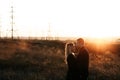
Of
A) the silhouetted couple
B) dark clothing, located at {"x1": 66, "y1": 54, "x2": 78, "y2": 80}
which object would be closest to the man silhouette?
the silhouetted couple

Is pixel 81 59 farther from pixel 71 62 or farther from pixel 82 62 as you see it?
pixel 71 62

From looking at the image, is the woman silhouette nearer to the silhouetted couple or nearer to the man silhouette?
the silhouetted couple

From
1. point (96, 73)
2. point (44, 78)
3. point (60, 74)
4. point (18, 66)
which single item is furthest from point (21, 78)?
point (18, 66)

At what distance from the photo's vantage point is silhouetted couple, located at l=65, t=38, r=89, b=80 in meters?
10.1

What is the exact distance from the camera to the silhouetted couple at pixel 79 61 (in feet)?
33.0

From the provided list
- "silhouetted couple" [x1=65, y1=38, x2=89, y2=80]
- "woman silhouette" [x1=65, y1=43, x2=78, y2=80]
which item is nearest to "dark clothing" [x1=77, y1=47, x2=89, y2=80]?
"silhouetted couple" [x1=65, y1=38, x2=89, y2=80]

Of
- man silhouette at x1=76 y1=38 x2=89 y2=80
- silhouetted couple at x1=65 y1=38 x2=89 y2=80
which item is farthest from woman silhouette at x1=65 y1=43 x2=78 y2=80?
man silhouette at x1=76 y1=38 x2=89 y2=80

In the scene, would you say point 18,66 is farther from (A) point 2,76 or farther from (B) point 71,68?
(B) point 71,68

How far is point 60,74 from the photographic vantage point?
764 inches

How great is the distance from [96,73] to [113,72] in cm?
96

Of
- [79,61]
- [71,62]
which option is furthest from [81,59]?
[71,62]

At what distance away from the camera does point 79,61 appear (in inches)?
398

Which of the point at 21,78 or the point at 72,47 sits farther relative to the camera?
the point at 21,78

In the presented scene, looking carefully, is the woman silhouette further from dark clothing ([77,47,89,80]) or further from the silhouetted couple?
dark clothing ([77,47,89,80])
